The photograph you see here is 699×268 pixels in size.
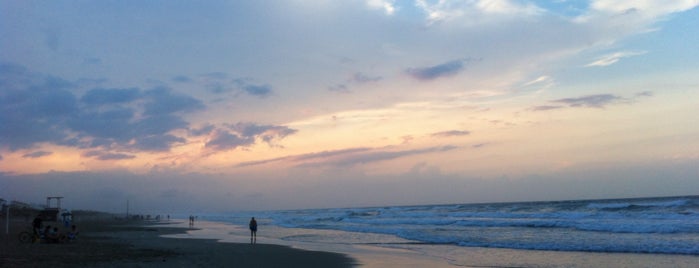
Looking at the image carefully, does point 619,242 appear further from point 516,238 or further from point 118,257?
point 118,257

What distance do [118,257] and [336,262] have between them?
299 inches

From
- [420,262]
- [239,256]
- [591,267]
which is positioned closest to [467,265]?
[420,262]

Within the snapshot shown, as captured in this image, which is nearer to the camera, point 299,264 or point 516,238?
point 299,264

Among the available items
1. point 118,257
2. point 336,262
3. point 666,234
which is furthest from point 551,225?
point 118,257

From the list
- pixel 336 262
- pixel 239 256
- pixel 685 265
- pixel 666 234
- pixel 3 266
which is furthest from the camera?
pixel 666 234

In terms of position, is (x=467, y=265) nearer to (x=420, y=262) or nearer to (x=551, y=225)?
(x=420, y=262)

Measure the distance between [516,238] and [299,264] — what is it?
48.0 ft

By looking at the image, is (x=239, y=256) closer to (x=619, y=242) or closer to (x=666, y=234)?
(x=619, y=242)

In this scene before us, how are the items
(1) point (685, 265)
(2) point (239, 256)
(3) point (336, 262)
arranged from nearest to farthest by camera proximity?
(1) point (685, 265) < (3) point (336, 262) < (2) point (239, 256)

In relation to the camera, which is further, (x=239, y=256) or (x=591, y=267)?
(x=239, y=256)

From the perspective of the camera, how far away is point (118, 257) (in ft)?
57.5

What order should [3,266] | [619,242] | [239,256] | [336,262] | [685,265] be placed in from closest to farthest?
1. [3,266]
2. [685,265]
3. [336,262]
4. [239,256]
5. [619,242]

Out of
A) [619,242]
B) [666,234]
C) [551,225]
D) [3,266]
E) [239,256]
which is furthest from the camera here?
[551,225]

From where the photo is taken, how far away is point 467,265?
16625mm
